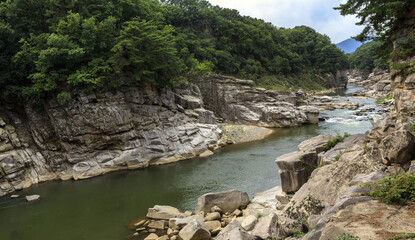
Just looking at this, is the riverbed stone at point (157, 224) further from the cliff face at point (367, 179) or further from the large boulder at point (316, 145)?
the large boulder at point (316, 145)

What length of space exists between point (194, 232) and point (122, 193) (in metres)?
11.0

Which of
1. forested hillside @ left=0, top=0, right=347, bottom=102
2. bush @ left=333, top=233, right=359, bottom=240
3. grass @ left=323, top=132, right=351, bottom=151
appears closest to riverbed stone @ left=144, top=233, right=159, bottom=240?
grass @ left=323, top=132, right=351, bottom=151

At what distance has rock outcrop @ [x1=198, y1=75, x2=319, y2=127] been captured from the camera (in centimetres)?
4519

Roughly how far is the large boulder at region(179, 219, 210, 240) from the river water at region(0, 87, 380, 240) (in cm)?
419

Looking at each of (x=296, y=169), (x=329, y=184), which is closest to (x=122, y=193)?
(x=296, y=169)

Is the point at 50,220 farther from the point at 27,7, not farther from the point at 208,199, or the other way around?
the point at 27,7

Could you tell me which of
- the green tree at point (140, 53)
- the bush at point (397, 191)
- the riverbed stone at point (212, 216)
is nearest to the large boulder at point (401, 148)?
the bush at point (397, 191)

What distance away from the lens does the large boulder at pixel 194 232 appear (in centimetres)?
1353

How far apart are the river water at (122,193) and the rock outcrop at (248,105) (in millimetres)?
12883

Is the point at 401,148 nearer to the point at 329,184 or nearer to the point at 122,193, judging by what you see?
the point at 329,184

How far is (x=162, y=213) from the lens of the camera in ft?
56.4

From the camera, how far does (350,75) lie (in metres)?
128

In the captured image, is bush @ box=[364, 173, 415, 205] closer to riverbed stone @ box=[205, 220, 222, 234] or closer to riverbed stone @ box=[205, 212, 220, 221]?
riverbed stone @ box=[205, 220, 222, 234]

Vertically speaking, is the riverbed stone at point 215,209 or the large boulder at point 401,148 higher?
the large boulder at point 401,148
